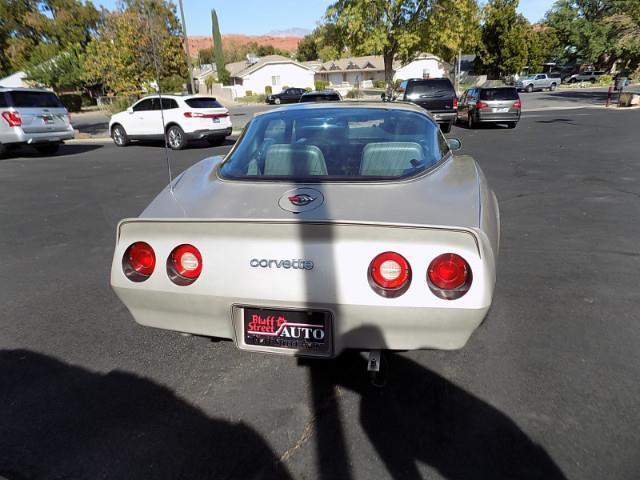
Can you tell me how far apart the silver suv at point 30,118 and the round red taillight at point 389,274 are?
12734 mm

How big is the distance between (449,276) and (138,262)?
151 cm

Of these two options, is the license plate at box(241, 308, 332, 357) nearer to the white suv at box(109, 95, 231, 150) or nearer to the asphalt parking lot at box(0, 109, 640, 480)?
the asphalt parking lot at box(0, 109, 640, 480)

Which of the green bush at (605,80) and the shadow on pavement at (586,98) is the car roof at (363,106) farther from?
the green bush at (605,80)

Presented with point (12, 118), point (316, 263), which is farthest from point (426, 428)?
point (12, 118)

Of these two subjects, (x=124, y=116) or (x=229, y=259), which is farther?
(x=124, y=116)

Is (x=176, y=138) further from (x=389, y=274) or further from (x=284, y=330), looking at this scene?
(x=389, y=274)

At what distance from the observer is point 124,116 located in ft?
48.0

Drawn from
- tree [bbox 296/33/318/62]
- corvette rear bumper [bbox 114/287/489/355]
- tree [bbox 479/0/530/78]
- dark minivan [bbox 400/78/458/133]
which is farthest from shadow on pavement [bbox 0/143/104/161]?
tree [bbox 296/33/318/62]

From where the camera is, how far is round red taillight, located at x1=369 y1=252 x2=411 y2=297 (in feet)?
6.48

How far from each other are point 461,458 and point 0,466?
6.72 ft

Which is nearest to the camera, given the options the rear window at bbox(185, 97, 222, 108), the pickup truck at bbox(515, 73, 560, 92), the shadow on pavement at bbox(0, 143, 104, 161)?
the shadow on pavement at bbox(0, 143, 104, 161)

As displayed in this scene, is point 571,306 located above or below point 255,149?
below

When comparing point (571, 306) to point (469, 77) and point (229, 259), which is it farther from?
point (469, 77)

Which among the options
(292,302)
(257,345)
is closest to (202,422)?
(257,345)
